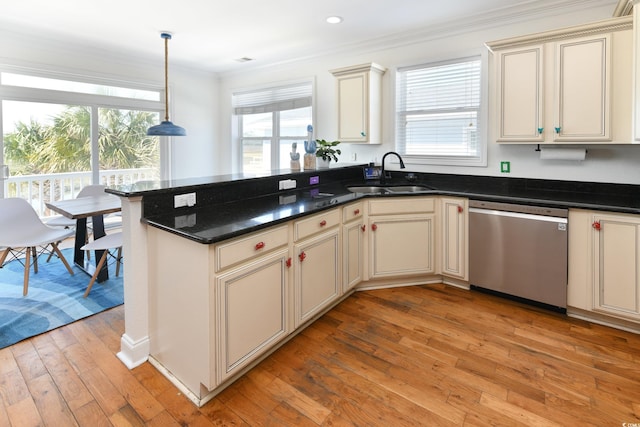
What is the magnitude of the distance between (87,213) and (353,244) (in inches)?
90.6

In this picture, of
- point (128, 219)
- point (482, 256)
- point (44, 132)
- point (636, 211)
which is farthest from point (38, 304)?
point (636, 211)

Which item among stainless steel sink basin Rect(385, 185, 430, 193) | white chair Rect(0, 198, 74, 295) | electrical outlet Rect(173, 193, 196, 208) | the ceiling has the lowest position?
white chair Rect(0, 198, 74, 295)

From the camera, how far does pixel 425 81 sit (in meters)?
3.86

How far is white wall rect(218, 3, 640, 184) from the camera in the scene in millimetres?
2924

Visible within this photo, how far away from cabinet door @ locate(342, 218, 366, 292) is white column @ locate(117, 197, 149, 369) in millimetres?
1435

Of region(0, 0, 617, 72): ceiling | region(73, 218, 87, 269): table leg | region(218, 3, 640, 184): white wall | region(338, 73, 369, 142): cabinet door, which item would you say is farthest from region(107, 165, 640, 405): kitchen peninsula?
region(73, 218, 87, 269): table leg

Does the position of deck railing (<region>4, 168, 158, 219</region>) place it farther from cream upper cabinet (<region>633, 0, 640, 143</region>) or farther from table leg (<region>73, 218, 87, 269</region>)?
cream upper cabinet (<region>633, 0, 640, 143</region>)

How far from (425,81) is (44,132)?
4670mm

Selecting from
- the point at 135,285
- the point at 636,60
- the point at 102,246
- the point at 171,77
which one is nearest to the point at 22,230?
the point at 102,246

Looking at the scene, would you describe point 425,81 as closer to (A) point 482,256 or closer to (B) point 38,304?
(A) point 482,256

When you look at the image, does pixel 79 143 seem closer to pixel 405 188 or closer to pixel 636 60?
pixel 405 188

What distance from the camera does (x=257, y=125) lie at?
568 cm

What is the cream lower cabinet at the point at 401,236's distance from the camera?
3.14 m

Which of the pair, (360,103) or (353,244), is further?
(360,103)
